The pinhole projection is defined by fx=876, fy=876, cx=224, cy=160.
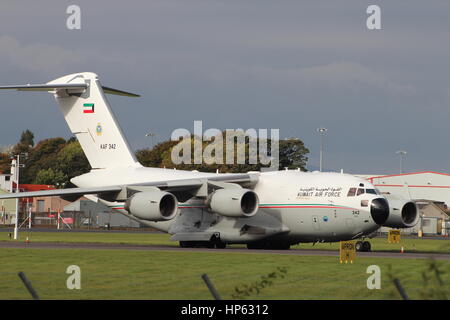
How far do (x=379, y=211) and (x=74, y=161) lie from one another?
120 m

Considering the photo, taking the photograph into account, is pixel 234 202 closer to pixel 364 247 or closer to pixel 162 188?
pixel 162 188

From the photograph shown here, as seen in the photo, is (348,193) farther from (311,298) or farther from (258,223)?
(311,298)

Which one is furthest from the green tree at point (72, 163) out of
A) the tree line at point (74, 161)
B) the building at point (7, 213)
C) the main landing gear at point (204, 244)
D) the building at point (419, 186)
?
the main landing gear at point (204, 244)

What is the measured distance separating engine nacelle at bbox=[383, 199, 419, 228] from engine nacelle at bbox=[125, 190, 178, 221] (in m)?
10.4

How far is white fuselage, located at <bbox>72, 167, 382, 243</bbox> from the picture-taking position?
4084 cm

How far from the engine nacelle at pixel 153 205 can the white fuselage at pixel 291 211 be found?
3191 millimetres

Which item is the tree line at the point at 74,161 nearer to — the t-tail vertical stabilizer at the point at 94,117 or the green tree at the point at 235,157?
the green tree at the point at 235,157

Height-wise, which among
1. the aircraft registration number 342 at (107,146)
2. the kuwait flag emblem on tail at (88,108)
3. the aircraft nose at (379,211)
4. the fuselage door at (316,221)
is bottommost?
the fuselage door at (316,221)

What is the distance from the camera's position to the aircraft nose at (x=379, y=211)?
39969 millimetres

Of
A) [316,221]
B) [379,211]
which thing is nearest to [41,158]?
[316,221]
